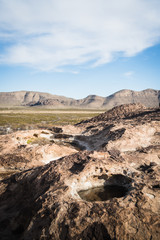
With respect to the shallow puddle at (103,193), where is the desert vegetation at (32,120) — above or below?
below

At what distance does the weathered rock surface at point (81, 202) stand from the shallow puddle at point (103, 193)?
0.12 ft

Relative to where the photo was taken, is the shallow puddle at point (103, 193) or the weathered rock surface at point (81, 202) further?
the shallow puddle at point (103, 193)

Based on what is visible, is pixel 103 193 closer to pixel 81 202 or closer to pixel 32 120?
pixel 81 202

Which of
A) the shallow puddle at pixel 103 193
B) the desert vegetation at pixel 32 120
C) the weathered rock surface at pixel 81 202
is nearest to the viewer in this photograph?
the weathered rock surface at pixel 81 202

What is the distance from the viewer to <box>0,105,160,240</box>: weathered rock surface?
4121 mm

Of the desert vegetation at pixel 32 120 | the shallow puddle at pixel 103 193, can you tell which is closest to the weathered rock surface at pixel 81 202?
the shallow puddle at pixel 103 193

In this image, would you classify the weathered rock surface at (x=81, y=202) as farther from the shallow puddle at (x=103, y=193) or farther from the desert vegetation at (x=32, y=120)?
the desert vegetation at (x=32, y=120)

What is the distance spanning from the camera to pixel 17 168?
12.0 meters

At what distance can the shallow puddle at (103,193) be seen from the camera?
5.71 meters

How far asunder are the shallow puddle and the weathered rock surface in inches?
1.4

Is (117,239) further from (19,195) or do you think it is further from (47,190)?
(19,195)

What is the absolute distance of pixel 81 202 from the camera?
484 cm

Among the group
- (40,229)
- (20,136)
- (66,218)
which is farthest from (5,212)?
(20,136)

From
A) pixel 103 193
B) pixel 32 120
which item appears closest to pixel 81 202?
pixel 103 193
